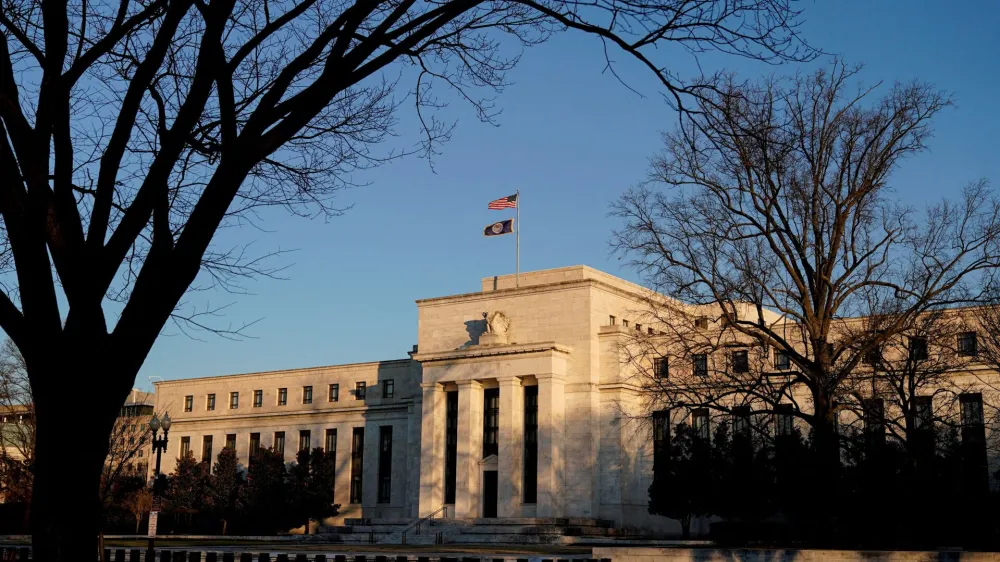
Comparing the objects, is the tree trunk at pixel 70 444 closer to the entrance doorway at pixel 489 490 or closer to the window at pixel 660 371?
the window at pixel 660 371

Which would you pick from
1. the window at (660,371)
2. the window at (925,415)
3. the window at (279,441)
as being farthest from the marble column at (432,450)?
the window at (925,415)

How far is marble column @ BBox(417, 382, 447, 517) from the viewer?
66838 mm

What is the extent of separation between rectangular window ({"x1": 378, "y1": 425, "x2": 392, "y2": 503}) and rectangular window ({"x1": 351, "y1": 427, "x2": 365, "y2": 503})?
60.9 inches

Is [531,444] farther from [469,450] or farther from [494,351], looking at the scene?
[494,351]

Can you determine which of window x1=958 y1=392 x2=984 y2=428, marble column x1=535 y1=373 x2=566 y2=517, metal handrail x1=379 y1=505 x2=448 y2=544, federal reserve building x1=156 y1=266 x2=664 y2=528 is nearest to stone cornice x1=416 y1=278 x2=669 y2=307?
federal reserve building x1=156 y1=266 x2=664 y2=528

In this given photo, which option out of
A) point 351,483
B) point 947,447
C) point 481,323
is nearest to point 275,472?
point 351,483

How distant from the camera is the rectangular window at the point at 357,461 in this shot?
253 feet

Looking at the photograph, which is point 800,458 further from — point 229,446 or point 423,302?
point 229,446

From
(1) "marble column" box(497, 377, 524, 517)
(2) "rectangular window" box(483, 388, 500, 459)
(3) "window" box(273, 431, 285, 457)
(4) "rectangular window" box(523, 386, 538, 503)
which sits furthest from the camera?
(3) "window" box(273, 431, 285, 457)

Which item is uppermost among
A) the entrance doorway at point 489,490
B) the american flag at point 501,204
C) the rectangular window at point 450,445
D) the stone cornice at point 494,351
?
the american flag at point 501,204

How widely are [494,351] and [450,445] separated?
7408 millimetres

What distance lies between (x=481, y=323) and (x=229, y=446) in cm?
2756

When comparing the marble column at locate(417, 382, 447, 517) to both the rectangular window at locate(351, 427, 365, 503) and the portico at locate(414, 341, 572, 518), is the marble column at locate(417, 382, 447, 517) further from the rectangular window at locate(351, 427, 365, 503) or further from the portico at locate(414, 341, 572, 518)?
the rectangular window at locate(351, 427, 365, 503)

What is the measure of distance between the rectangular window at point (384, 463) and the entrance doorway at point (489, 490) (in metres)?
11.4
